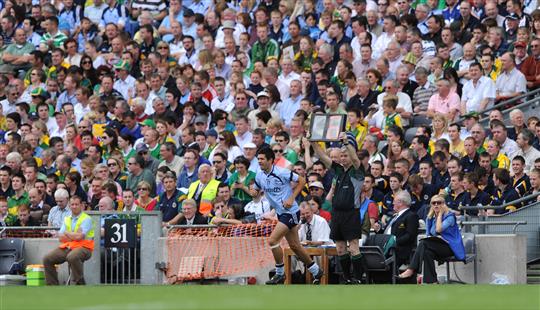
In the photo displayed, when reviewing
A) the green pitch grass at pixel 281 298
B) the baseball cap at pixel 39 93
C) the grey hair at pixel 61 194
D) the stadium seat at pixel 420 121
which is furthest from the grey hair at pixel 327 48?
the green pitch grass at pixel 281 298

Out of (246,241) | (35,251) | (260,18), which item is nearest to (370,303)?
(246,241)

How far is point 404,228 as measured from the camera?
17.9 meters

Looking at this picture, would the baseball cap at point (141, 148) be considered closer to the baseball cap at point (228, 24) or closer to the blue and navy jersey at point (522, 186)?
the baseball cap at point (228, 24)

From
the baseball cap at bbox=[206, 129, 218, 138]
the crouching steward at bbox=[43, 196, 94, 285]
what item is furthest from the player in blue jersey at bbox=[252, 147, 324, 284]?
the baseball cap at bbox=[206, 129, 218, 138]

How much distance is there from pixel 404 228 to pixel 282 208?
5.92ft

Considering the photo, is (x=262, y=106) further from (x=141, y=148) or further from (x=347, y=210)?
(x=347, y=210)

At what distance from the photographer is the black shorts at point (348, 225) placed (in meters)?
17.0

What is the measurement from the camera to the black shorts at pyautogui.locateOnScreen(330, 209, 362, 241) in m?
17.0

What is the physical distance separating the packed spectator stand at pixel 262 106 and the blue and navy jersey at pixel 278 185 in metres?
0.43

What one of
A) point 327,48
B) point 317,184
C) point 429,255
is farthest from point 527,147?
point 327,48

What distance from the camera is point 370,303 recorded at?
1059cm

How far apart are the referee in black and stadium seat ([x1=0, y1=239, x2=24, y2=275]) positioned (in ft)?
17.5

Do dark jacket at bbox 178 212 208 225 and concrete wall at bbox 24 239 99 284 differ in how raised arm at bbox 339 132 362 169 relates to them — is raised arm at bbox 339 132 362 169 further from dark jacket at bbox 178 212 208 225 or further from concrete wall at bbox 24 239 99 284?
concrete wall at bbox 24 239 99 284

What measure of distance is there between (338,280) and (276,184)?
1.69 meters
